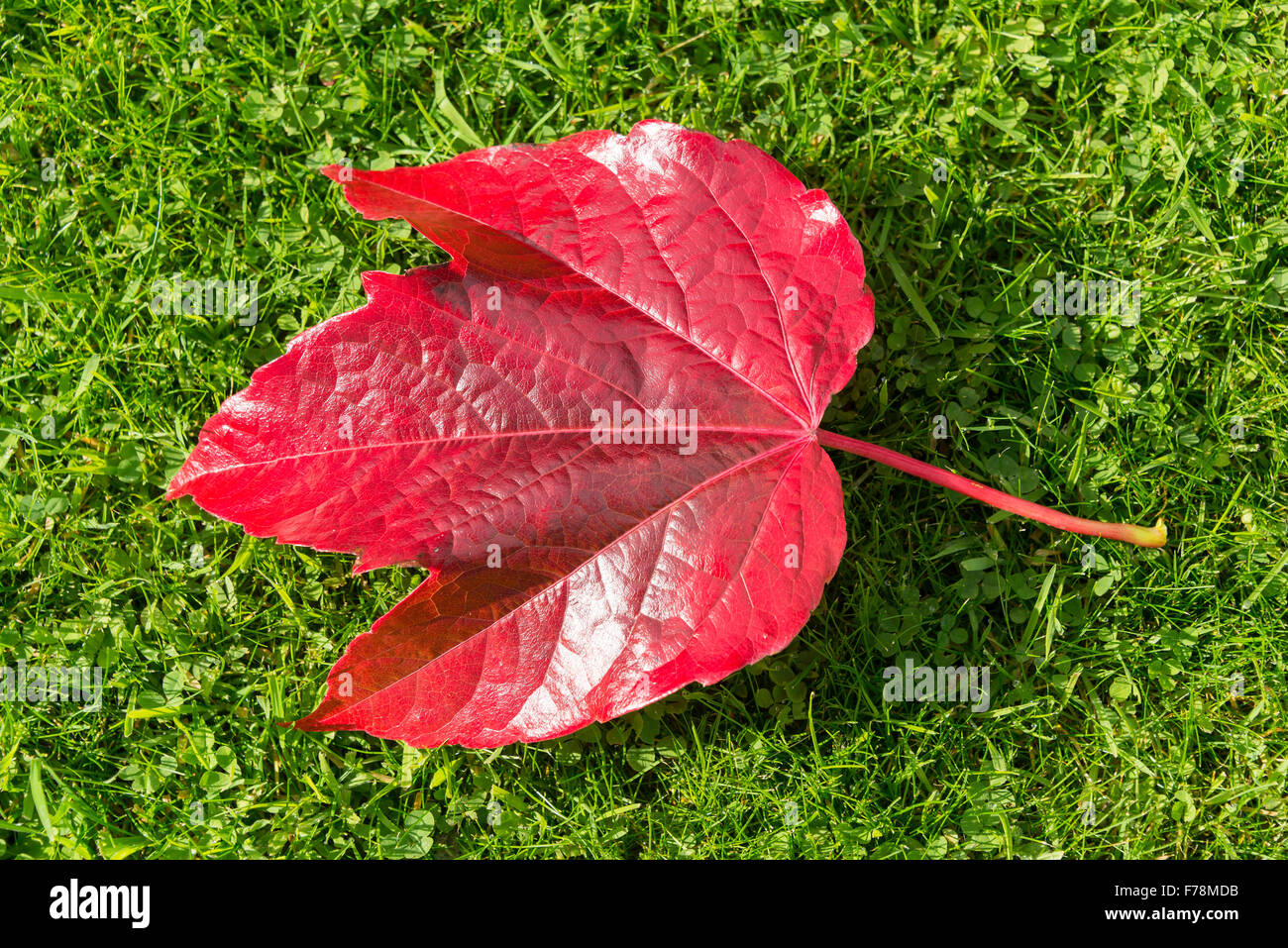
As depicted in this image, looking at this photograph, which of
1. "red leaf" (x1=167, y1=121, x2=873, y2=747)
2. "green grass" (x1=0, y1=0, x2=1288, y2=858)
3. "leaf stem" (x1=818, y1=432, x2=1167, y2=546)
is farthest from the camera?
"green grass" (x1=0, y1=0, x2=1288, y2=858)

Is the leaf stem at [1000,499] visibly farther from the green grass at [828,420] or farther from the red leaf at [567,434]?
the green grass at [828,420]

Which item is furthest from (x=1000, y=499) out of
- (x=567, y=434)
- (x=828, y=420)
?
(x=567, y=434)

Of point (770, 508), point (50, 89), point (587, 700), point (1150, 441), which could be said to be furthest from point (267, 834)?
point (1150, 441)

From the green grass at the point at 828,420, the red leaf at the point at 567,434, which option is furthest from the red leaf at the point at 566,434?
the green grass at the point at 828,420

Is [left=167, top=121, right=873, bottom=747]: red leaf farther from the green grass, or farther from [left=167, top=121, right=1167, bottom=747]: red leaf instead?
the green grass

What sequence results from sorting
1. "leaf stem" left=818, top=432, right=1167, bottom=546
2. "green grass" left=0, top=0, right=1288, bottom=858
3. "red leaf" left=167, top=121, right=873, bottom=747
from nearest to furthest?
1. "red leaf" left=167, top=121, right=873, bottom=747
2. "leaf stem" left=818, top=432, right=1167, bottom=546
3. "green grass" left=0, top=0, right=1288, bottom=858

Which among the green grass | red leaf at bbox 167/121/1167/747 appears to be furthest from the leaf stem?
the green grass

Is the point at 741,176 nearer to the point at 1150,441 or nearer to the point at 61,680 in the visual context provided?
the point at 1150,441
